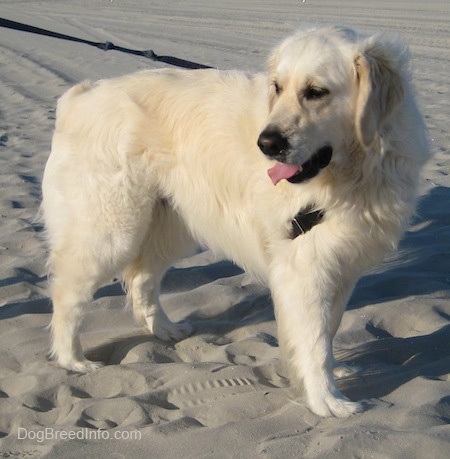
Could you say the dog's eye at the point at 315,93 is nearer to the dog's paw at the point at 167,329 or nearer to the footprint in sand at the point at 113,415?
the footprint in sand at the point at 113,415

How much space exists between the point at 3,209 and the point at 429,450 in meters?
4.65

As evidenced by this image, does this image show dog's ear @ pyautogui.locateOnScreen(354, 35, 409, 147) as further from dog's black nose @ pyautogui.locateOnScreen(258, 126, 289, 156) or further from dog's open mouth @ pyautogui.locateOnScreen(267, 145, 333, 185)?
dog's black nose @ pyautogui.locateOnScreen(258, 126, 289, 156)

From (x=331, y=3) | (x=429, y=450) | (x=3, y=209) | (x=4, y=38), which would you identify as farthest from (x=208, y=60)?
(x=429, y=450)

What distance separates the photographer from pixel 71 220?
176 inches

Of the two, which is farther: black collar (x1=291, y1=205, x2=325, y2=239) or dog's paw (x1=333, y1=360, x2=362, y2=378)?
dog's paw (x1=333, y1=360, x2=362, y2=378)

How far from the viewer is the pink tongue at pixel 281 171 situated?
3568mm

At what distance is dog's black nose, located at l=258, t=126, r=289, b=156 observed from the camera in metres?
3.45

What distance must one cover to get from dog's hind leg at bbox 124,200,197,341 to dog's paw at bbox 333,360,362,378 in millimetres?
1055

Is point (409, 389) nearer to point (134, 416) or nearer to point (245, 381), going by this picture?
point (245, 381)

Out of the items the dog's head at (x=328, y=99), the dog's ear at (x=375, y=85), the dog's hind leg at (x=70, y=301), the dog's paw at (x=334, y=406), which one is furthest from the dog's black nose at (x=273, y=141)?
the dog's hind leg at (x=70, y=301)

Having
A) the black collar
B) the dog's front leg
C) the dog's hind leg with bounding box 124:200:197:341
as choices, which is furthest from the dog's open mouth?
the dog's hind leg with bounding box 124:200:197:341

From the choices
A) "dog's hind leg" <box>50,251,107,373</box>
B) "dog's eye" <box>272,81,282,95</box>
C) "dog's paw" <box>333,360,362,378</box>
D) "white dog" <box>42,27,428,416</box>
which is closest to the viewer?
"white dog" <box>42,27,428,416</box>

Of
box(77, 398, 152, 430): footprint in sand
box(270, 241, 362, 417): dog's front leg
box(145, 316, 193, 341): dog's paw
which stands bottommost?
box(145, 316, 193, 341): dog's paw

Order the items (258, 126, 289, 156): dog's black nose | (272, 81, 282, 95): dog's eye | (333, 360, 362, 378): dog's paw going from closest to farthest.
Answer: (258, 126, 289, 156): dog's black nose
(272, 81, 282, 95): dog's eye
(333, 360, 362, 378): dog's paw
